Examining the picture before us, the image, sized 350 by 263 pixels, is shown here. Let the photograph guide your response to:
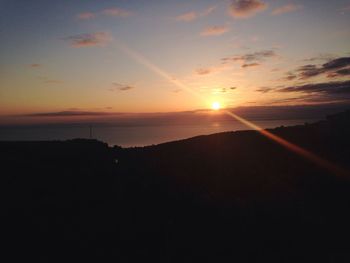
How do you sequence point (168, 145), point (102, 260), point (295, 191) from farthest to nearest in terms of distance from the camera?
point (168, 145) < point (295, 191) < point (102, 260)

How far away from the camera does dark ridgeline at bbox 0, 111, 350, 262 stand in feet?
44.7

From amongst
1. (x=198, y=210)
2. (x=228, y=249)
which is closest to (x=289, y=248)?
(x=228, y=249)

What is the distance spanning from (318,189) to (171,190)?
931cm

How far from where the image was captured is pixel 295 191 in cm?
1959

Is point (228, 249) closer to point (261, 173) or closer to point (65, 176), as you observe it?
point (261, 173)

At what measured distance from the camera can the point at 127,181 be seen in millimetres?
21766

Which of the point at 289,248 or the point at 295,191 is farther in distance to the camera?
the point at 295,191

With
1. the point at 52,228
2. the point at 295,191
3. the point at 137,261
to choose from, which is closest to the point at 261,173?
the point at 295,191

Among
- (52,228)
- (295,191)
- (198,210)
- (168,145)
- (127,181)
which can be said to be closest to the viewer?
(52,228)

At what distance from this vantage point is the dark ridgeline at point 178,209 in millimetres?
13609

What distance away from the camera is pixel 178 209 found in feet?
56.6

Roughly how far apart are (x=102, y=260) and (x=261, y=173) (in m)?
13.9

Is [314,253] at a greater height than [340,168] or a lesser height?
lesser

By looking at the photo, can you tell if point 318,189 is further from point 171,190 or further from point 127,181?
point 127,181
